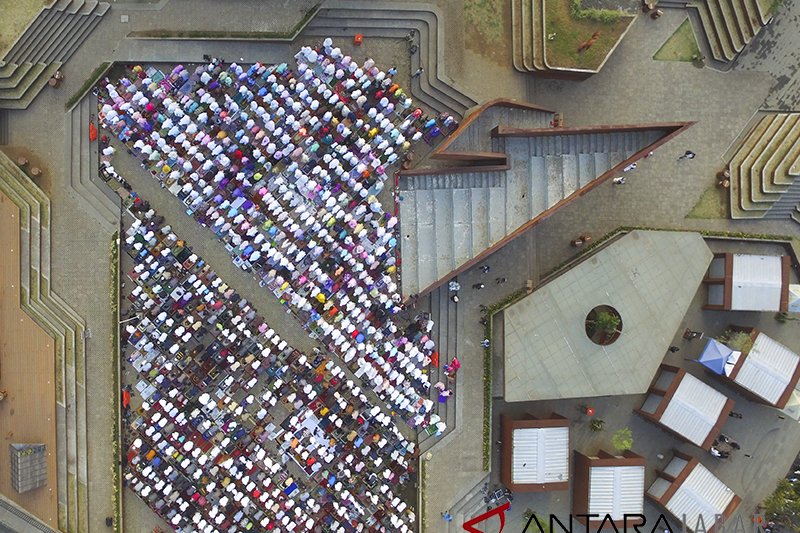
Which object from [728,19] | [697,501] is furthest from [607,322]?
[728,19]

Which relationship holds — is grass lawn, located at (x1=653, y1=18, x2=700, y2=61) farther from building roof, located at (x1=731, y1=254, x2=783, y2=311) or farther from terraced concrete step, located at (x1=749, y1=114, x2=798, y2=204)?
building roof, located at (x1=731, y1=254, x2=783, y2=311)

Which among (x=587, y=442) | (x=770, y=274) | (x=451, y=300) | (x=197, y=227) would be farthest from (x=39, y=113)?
(x=770, y=274)

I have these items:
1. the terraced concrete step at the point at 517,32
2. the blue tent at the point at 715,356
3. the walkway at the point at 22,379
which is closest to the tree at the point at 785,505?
the blue tent at the point at 715,356

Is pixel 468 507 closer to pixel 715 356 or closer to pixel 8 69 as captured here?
pixel 715 356

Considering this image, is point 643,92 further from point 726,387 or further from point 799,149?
point 726,387

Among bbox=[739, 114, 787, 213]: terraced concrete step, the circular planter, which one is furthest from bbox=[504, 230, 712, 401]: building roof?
bbox=[739, 114, 787, 213]: terraced concrete step

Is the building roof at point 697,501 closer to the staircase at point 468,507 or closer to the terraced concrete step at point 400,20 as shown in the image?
the staircase at point 468,507
